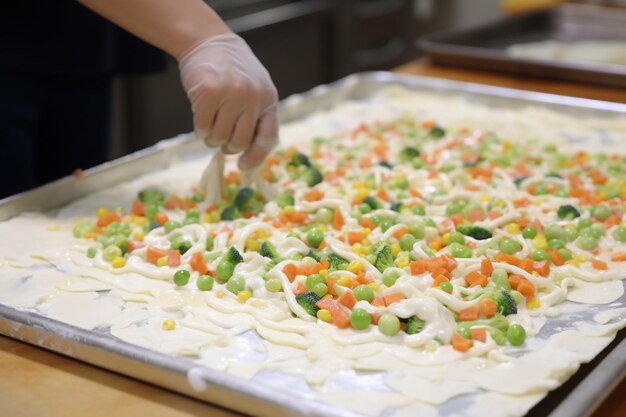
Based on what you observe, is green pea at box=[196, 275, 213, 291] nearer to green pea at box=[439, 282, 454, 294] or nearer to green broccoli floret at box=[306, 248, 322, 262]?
green broccoli floret at box=[306, 248, 322, 262]

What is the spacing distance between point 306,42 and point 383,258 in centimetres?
339

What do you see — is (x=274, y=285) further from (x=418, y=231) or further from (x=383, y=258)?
(x=418, y=231)

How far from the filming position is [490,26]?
3754 millimetres

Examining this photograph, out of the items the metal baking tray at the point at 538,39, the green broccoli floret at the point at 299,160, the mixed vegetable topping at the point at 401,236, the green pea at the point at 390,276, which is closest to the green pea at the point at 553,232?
the mixed vegetable topping at the point at 401,236

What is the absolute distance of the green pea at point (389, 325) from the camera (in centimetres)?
164

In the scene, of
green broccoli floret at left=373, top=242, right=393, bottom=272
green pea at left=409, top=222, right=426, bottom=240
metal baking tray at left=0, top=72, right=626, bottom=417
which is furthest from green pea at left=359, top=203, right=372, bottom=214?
metal baking tray at left=0, top=72, right=626, bottom=417

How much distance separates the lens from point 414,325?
5.41 feet

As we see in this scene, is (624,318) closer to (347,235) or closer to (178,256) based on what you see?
(347,235)

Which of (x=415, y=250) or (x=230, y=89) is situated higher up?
(x=230, y=89)

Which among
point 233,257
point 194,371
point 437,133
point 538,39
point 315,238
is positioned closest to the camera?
point 194,371

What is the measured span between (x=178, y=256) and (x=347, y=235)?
384mm

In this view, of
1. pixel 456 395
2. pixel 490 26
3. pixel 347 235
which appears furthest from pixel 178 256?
pixel 490 26

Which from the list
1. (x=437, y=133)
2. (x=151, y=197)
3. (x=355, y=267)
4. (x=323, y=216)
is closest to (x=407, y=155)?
(x=437, y=133)

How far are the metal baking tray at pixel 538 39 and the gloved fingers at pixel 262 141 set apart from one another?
4.56ft
